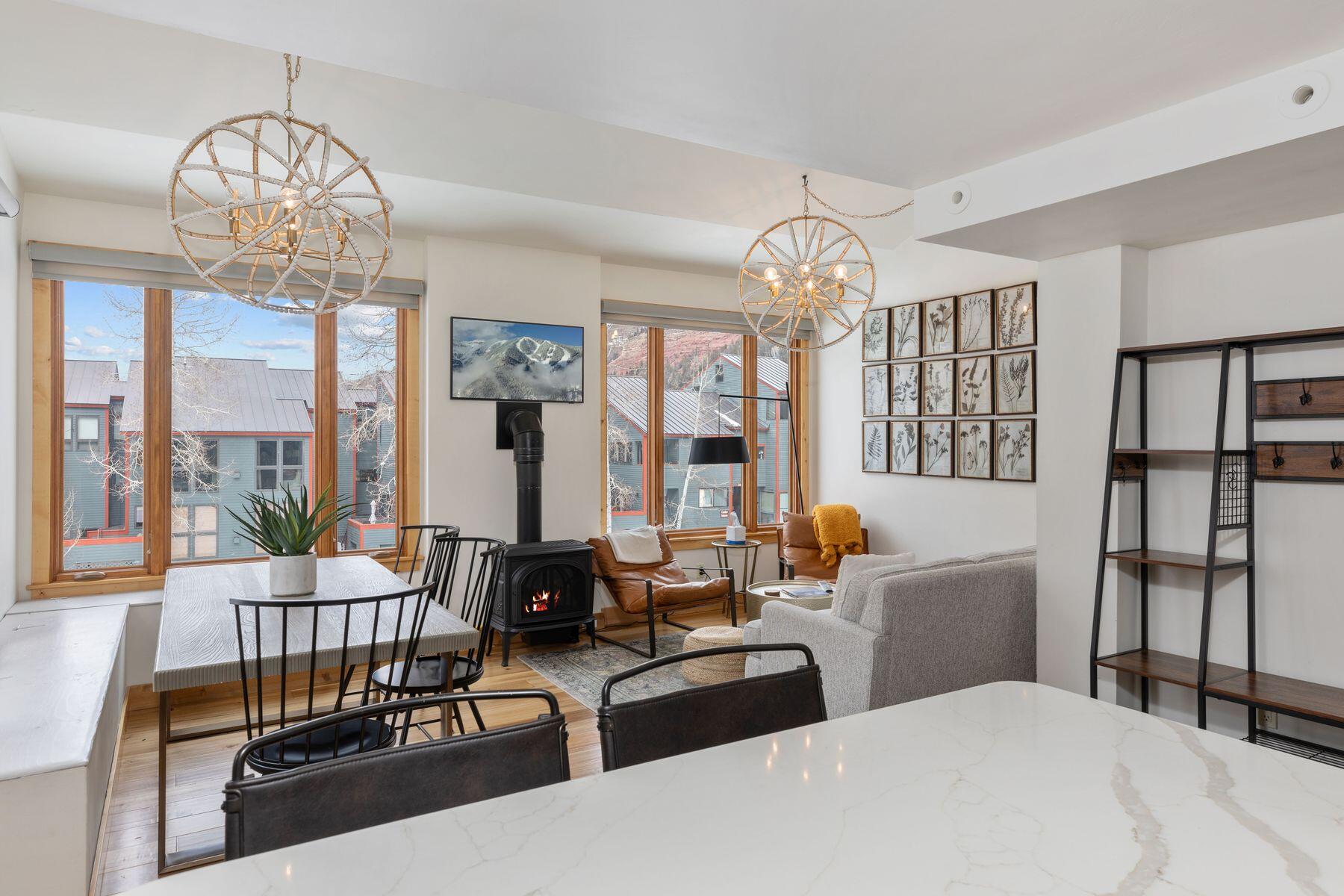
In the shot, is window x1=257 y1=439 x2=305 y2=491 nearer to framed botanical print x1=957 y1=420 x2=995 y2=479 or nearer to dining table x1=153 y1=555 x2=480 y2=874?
dining table x1=153 y1=555 x2=480 y2=874

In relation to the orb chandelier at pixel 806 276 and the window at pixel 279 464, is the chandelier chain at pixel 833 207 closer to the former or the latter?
the orb chandelier at pixel 806 276

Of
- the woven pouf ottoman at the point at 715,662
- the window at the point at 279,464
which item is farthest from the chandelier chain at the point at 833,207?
the window at the point at 279,464

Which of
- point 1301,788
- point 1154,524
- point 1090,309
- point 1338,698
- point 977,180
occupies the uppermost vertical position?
point 977,180

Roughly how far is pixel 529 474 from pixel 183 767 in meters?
2.36

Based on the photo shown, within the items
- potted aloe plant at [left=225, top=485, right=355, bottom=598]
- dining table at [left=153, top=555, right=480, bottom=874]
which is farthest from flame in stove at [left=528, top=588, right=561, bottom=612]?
potted aloe plant at [left=225, top=485, right=355, bottom=598]

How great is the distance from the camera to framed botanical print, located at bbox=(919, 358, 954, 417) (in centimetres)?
543

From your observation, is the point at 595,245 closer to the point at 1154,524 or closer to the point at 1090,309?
the point at 1090,309

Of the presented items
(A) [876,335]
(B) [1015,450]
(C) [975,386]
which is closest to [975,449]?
(B) [1015,450]

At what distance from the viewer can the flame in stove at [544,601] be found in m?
4.84

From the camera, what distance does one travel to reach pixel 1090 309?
2949 mm

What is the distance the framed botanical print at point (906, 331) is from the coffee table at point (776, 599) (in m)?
1.80

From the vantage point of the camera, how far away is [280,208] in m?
2.56

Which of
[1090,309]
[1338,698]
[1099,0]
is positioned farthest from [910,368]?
[1099,0]

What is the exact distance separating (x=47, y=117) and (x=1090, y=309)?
4124mm
